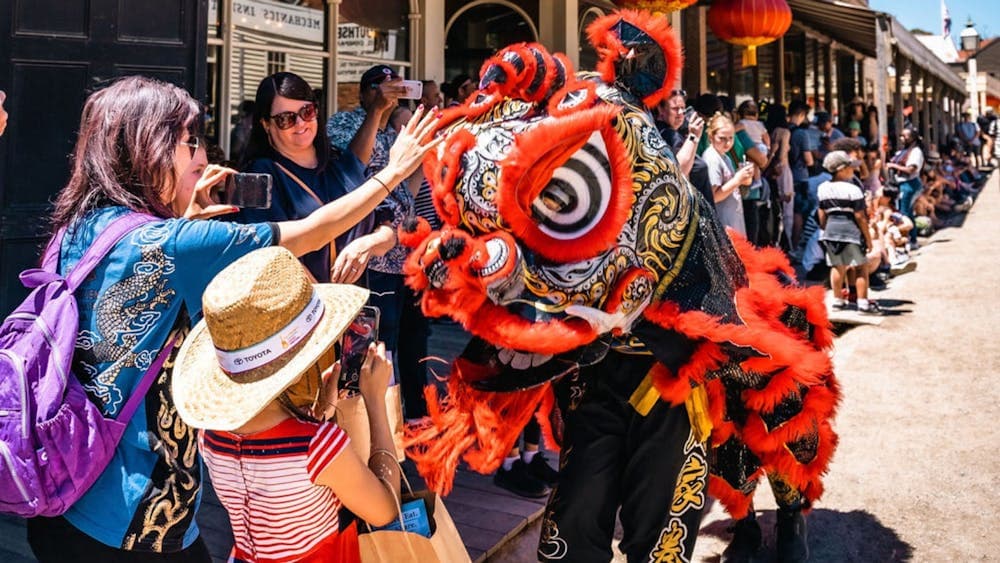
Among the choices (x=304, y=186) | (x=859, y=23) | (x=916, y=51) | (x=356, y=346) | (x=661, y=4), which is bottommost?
(x=356, y=346)

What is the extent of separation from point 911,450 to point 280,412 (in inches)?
155

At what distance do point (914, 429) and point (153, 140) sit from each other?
15.0 ft

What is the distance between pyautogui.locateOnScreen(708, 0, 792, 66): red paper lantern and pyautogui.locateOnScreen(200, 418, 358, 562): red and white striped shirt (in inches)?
343

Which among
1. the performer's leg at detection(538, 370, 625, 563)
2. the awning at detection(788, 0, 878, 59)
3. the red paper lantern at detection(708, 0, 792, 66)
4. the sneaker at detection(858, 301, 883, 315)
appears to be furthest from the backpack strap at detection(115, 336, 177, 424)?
the awning at detection(788, 0, 878, 59)

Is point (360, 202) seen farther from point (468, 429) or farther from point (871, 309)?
point (871, 309)

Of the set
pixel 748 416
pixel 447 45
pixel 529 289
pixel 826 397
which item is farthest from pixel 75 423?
pixel 447 45

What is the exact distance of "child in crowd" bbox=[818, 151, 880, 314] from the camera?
26.5 feet

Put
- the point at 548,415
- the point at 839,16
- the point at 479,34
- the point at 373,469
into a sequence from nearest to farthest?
the point at 373,469 < the point at 548,415 < the point at 479,34 < the point at 839,16

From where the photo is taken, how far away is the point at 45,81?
3.75 m

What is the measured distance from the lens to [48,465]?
1744 mm

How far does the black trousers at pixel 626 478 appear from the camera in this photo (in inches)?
95.2

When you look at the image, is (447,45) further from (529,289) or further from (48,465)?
(48,465)

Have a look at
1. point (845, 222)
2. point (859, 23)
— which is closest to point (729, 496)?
point (845, 222)

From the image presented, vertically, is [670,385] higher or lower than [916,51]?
lower
